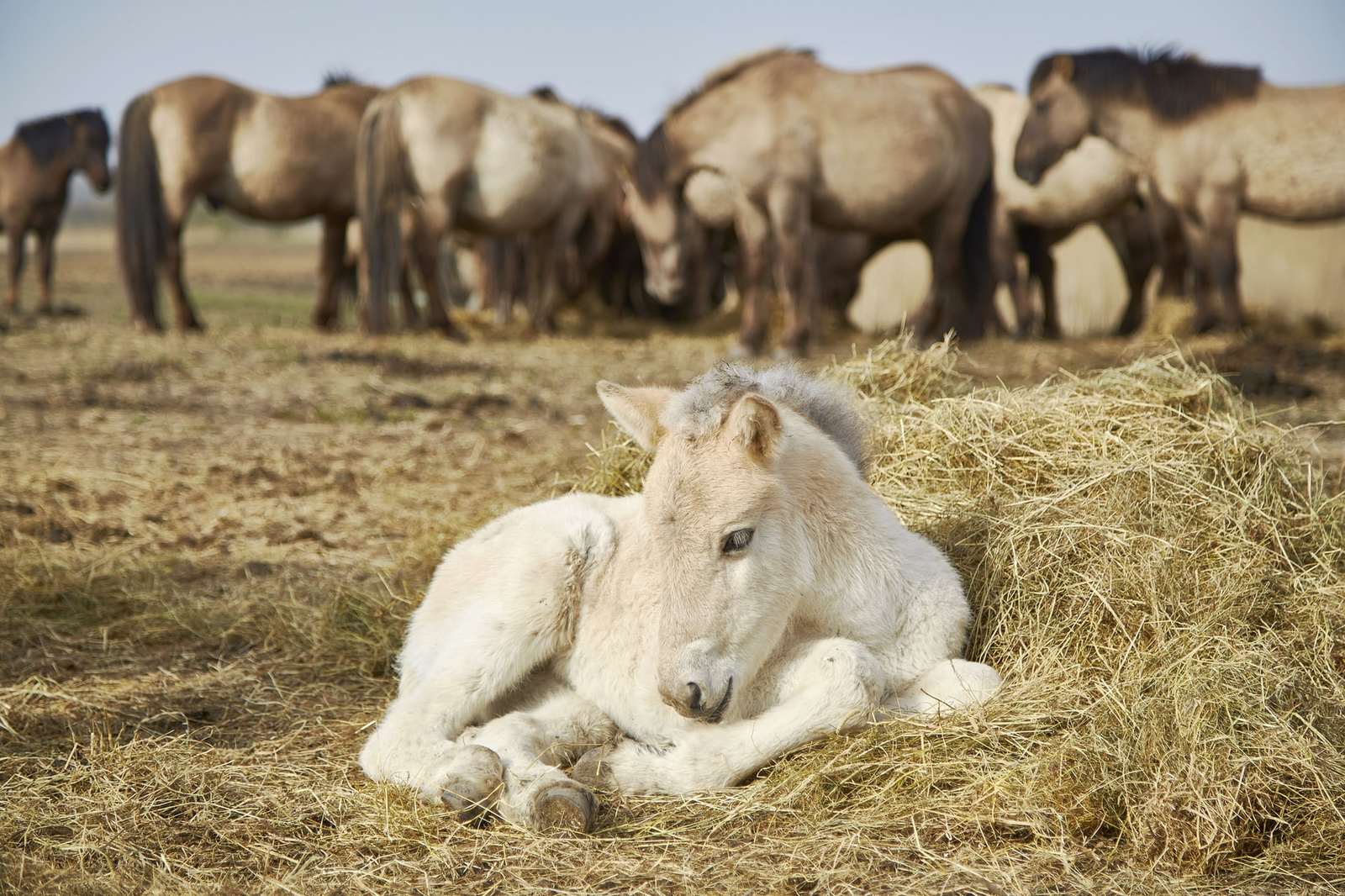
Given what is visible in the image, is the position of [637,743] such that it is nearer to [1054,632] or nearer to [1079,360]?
[1054,632]

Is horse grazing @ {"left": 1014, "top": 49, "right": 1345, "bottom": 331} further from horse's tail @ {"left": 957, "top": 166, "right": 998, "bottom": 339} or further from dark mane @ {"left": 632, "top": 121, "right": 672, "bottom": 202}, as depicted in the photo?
dark mane @ {"left": 632, "top": 121, "right": 672, "bottom": 202}

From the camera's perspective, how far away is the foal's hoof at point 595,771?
3.50 m

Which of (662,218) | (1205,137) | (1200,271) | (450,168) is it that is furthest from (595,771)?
(662,218)

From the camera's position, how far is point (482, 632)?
3736mm

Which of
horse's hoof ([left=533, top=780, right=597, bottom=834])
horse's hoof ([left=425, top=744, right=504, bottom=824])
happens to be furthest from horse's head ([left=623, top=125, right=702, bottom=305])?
horse's hoof ([left=533, top=780, right=597, bottom=834])

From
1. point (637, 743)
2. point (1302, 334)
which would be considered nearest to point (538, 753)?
point (637, 743)

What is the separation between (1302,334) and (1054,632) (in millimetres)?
11970

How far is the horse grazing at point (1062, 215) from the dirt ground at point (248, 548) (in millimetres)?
2056

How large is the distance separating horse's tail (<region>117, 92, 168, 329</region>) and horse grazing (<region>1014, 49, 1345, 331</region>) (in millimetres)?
10235

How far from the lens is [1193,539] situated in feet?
14.4

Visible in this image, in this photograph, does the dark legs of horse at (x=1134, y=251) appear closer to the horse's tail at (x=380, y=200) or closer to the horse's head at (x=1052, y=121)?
the horse's head at (x=1052, y=121)

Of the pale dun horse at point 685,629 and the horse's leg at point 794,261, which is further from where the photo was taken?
the horse's leg at point 794,261

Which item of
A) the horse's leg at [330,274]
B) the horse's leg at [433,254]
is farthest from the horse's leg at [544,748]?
the horse's leg at [330,274]

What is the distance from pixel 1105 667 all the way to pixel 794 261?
29.1ft
